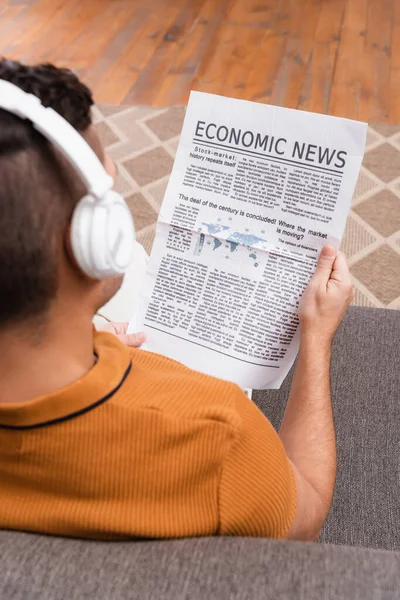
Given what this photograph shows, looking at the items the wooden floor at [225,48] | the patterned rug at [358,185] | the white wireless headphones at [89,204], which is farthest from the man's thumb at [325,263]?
the wooden floor at [225,48]

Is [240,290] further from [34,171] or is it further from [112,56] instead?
[112,56]

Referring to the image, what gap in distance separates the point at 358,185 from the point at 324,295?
1297 mm

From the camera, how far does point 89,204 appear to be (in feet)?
1.52

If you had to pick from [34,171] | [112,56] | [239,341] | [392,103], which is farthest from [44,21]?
[34,171]

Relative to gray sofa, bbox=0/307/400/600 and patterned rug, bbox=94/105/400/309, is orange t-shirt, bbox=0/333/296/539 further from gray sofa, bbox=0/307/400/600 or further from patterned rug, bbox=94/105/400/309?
patterned rug, bbox=94/105/400/309

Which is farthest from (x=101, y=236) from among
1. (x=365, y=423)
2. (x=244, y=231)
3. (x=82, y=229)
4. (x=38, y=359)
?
(x=365, y=423)

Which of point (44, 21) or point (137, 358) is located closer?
point (137, 358)

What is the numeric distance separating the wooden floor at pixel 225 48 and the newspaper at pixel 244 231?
1603 mm

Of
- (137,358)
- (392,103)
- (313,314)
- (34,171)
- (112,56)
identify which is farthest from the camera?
(112,56)

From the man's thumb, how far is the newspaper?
0.04 feet

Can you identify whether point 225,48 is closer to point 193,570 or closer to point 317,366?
point 317,366

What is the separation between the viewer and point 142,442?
50cm

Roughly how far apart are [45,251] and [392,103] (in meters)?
2.20

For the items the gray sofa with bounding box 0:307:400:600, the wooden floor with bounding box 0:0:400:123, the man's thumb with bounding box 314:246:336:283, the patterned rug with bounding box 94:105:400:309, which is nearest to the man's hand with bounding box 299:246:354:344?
the man's thumb with bounding box 314:246:336:283
